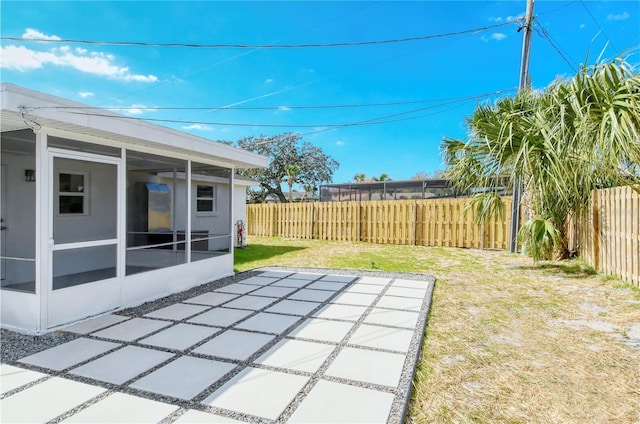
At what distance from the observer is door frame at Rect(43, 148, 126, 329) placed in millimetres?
3670

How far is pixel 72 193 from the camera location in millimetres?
6340

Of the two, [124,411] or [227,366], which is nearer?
[124,411]

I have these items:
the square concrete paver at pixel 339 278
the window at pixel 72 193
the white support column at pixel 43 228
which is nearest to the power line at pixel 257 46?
the window at pixel 72 193

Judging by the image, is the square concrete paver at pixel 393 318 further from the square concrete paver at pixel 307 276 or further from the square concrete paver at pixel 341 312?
the square concrete paver at pixel 307 276

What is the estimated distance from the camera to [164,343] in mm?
3314

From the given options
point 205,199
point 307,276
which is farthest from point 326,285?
point 205,199

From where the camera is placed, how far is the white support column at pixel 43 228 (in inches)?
139

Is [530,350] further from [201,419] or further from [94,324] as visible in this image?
[94,324]

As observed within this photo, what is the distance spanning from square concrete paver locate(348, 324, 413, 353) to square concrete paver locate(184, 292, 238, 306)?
220 centimetres

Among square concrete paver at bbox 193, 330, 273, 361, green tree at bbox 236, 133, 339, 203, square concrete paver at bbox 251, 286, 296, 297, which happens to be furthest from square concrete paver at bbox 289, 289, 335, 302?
green tree at bbox 236, 133, 339, 203

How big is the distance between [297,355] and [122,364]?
149cm

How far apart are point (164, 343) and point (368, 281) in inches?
151

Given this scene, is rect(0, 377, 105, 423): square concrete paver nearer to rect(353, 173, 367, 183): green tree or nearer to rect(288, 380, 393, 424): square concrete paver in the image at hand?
rect(288, 380, 393, 424): square concrete paver

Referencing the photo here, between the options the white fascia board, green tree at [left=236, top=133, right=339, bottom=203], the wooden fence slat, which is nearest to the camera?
Result: the wooden fence slat
